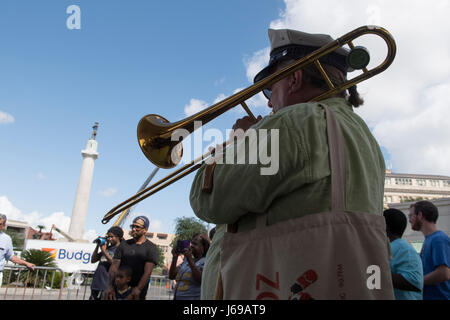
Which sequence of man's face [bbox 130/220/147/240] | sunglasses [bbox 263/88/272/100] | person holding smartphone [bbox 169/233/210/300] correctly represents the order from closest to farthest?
sunglasses [bbox 263/88/272/100] < person holding smartphone [bbox 169/233/210/300] < man's face [bbox 130/220/147/240]

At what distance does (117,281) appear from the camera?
4504 millimetres

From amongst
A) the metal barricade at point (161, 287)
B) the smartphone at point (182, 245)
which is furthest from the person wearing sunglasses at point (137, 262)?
the metal barricade at point (161, 287)

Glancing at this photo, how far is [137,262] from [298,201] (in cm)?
404

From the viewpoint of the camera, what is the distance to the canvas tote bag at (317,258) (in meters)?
0.98

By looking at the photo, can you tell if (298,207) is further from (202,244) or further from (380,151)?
(202,244)

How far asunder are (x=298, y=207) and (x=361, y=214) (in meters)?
0.19

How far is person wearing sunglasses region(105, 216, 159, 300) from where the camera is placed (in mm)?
4539

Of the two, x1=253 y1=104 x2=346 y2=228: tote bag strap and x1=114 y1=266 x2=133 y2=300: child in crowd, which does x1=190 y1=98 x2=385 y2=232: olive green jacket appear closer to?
x1=253 y1=104 x2=346 y2=228: tote bag strap

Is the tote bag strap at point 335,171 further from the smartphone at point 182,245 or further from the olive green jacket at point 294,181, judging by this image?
the smartphone at point 182,245

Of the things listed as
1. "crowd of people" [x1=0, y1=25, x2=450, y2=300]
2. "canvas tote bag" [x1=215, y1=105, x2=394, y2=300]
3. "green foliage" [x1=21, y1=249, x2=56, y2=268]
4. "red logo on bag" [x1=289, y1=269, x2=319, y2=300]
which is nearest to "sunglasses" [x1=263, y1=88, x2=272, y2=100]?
"crowd of people" [x1=0, y1=25, x2=450, y2=300]

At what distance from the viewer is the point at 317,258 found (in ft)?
3.22

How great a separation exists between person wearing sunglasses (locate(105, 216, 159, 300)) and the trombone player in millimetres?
3634

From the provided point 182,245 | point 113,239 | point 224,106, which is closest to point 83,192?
point 113,239

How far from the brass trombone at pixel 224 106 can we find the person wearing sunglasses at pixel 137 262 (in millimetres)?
2671
